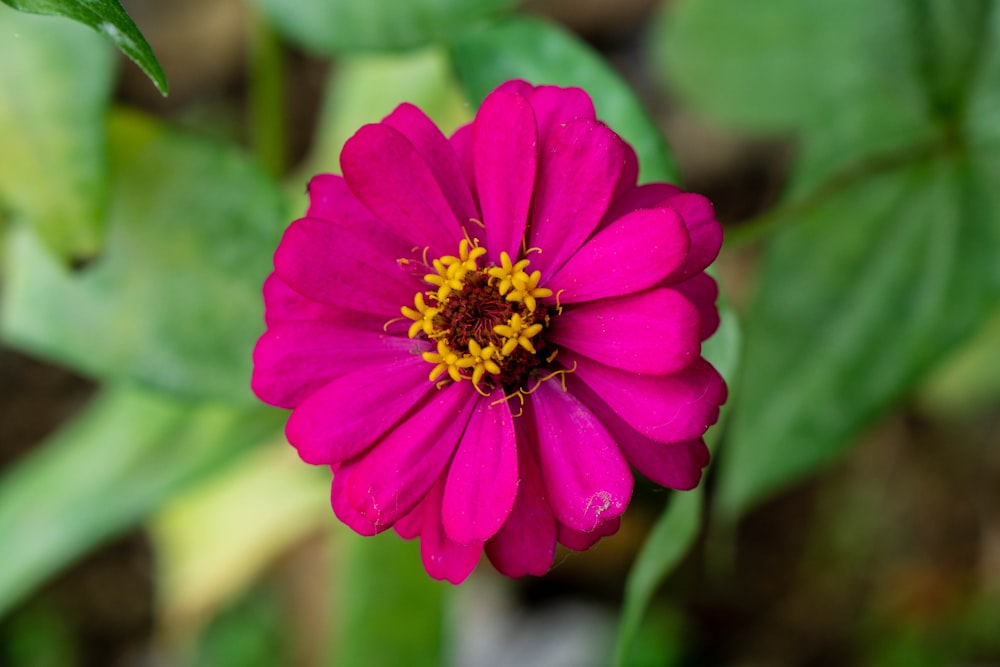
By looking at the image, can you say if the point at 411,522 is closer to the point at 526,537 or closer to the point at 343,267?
the point at 526,537

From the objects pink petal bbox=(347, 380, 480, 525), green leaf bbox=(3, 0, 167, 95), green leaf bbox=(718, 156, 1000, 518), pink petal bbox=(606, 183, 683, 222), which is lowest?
green leaf bbox=(718, 156, 1000, 518)

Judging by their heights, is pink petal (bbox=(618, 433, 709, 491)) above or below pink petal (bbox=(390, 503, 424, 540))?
below

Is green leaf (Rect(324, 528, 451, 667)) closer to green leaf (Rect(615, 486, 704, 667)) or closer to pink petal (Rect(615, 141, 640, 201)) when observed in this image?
green leaf (Rect(615, 486, 704, 667))

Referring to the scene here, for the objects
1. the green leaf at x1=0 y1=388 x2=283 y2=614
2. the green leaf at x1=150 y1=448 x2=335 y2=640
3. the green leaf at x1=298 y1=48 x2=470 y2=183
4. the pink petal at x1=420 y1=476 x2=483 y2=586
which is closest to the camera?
the pink petal at x1=420 y1=476 x2=483 y2=586

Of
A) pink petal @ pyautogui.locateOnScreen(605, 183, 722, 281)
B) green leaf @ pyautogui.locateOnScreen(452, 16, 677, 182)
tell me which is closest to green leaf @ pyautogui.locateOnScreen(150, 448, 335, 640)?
green leaf @ pyautogui.locateOnScreen(452, 16, 677, 182)

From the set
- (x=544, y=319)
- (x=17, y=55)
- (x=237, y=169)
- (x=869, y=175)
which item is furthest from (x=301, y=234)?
(x=869, y=175)

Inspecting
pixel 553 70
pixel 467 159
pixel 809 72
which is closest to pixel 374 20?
pixel 553 70

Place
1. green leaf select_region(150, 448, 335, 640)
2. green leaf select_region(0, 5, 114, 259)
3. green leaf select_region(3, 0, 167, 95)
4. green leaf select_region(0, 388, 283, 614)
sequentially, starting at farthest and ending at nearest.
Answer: green leaf select_region(150, 448, 335, 640)
green leaf select_region(0, 388, 283, 614)
green leaf select_region(0, 5, 114, 259)
green leaf select_region(3, 0, 167, 95)

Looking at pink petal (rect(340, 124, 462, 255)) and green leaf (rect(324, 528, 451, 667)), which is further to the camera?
green leaf (rect(324, 528, 451, 667))
